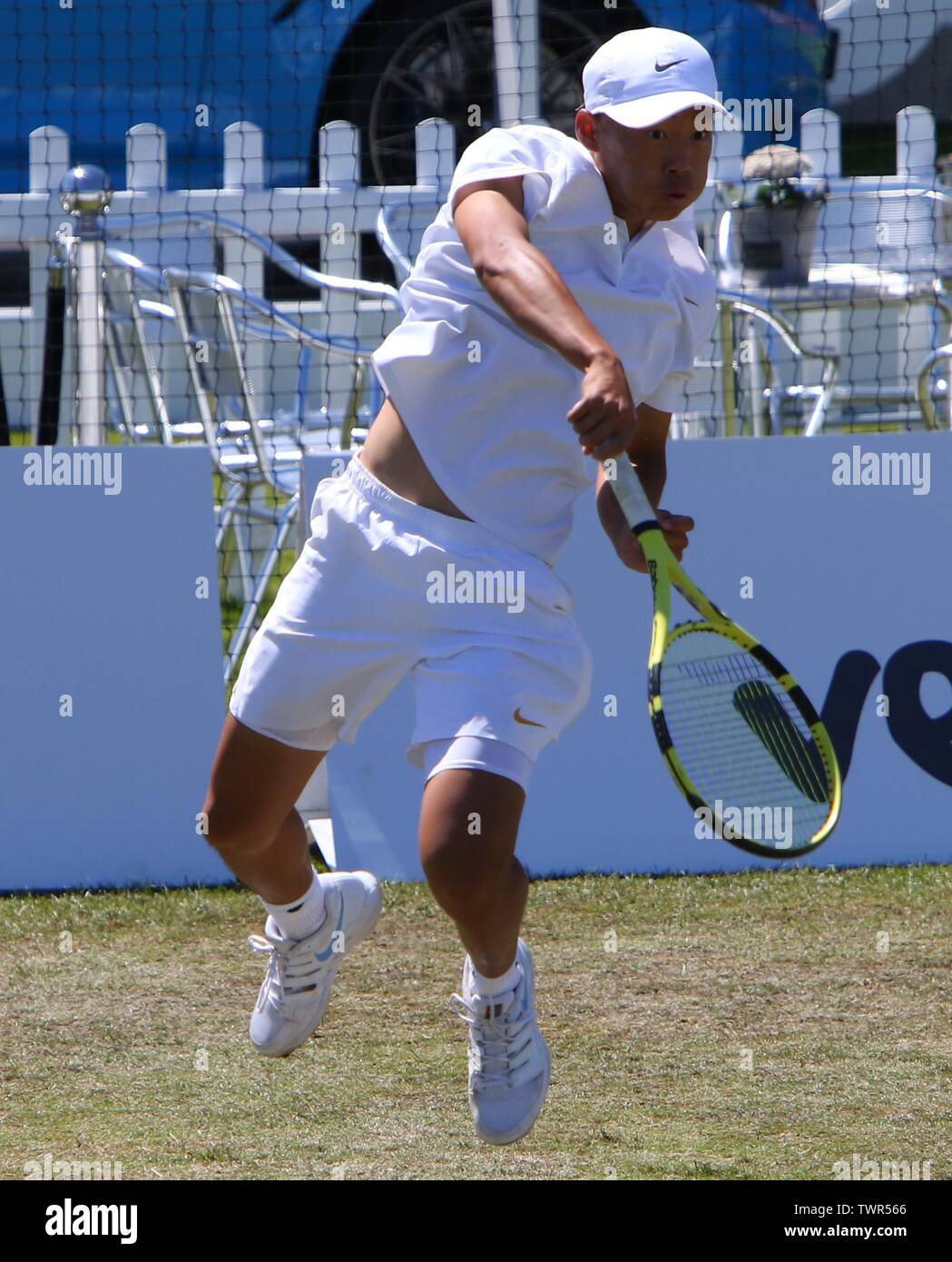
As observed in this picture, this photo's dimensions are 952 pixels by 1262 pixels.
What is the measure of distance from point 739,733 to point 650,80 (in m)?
1.08

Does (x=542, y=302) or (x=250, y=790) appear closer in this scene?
(x=542, y=302)

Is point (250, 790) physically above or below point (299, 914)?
above

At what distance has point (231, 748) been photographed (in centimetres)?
318

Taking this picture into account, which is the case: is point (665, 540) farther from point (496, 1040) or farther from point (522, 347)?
point (496, 1040)

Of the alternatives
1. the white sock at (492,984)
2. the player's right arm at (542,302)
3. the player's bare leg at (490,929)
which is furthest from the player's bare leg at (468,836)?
the player's right arm at (542,302)

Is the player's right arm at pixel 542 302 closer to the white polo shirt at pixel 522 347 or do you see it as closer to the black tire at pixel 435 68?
the white polo shirt at pixel 522 347

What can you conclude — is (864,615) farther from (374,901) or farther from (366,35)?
(366,35)

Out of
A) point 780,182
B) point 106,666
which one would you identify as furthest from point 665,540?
point 780,182

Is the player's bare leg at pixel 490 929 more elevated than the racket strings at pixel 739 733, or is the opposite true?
the racket strings at pixel 739 733

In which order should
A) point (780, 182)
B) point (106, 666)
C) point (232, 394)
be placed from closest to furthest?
point (106, 666), point (232, 394), point (780, 182)

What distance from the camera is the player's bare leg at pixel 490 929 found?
2.83m

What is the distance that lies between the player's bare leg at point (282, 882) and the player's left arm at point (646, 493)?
67 cm

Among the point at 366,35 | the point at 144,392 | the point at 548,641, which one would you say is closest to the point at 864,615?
the point at 548,641

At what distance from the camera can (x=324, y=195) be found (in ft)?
28.3
